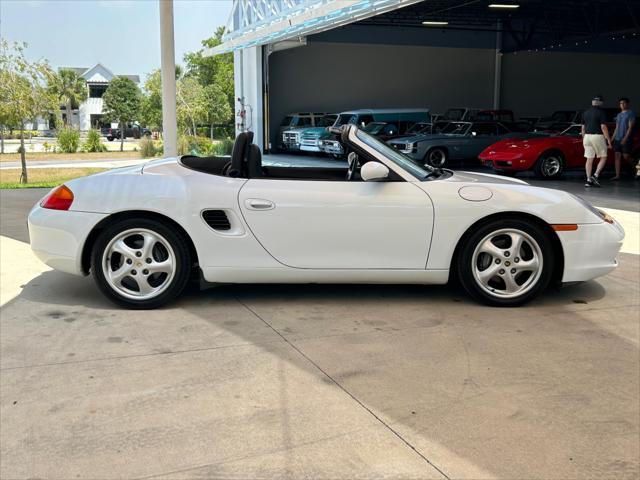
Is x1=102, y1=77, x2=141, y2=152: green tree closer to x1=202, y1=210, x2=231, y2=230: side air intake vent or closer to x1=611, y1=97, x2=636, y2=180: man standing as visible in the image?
x1=611, y1=97, x2=636, y2=180: man standing

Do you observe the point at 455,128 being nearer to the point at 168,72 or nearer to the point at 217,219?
the point at 168,72

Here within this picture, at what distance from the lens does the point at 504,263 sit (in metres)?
4.80

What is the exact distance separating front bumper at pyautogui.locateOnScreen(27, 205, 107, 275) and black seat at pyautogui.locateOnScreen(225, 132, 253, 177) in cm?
94

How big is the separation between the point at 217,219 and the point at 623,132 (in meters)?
12.3

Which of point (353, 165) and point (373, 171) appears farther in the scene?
point (353, 165)

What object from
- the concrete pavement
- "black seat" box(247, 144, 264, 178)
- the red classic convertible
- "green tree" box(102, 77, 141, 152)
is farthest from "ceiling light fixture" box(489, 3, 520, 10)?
"green tree" box(102, 77, 141, 152)

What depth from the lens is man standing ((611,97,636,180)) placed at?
14102mm

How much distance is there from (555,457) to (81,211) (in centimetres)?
343

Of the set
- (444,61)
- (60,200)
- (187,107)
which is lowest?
(60,200)

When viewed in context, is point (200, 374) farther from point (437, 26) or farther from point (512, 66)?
point (512, 66)

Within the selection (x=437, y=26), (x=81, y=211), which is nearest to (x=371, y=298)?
(x=81, y=211)

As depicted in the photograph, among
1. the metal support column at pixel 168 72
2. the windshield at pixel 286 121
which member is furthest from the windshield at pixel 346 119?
the metal support column at pixel 168 72

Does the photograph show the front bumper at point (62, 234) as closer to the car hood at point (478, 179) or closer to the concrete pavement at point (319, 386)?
the concrete pavement at point (319, 386)

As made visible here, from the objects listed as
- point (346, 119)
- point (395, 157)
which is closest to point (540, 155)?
point (346, 119)
